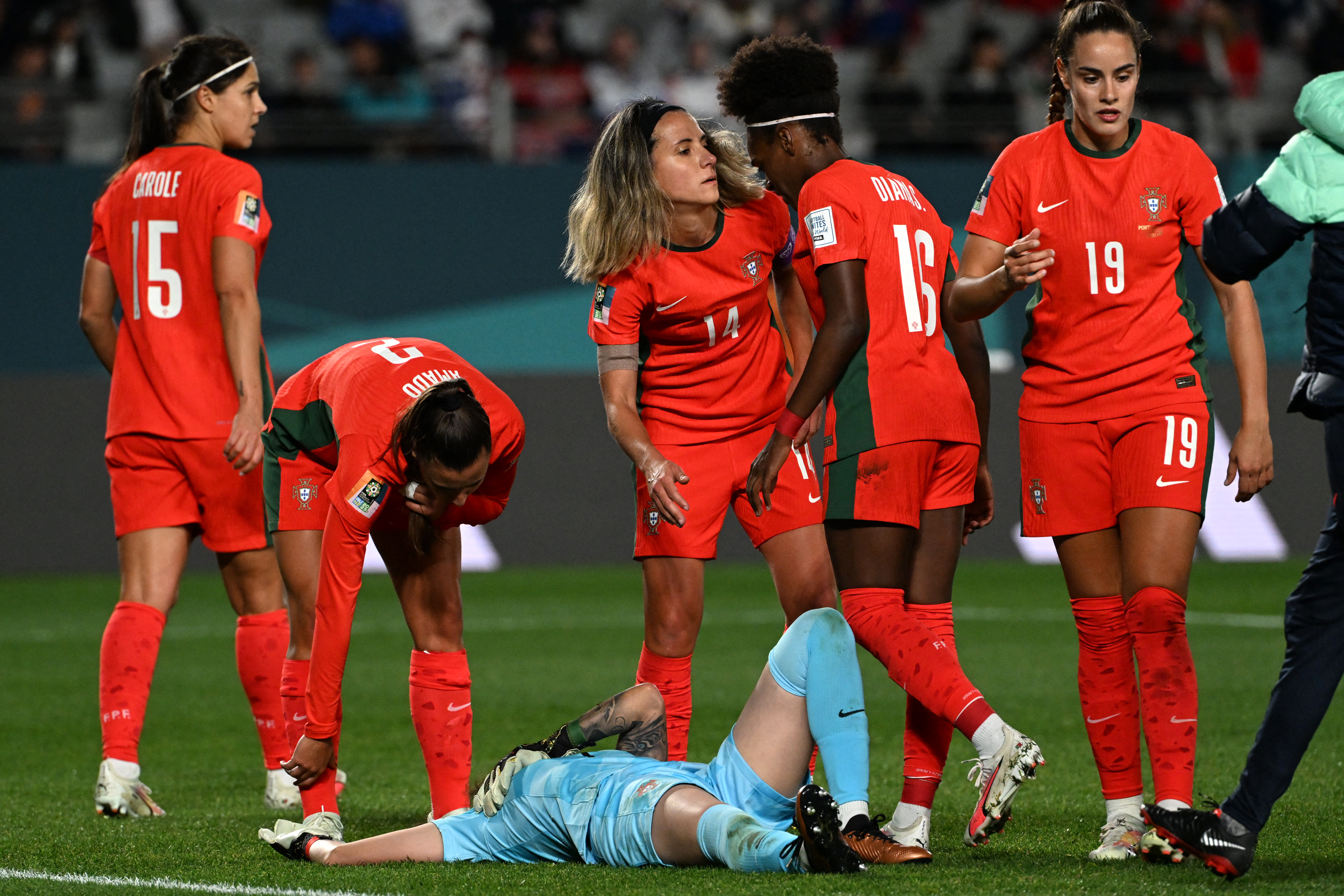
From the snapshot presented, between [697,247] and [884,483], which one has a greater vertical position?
[697,247]

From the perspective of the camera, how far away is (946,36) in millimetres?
16234

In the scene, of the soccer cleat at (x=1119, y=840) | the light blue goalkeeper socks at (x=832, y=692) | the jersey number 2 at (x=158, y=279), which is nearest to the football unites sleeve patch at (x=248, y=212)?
the jersey number 2 at (x=158, y=279)

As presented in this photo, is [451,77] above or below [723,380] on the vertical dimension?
above

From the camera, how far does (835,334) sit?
4180 millimetres

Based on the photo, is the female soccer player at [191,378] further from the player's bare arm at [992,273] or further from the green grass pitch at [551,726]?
the player's bare arm at [992,273]

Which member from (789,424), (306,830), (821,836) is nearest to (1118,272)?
(789,424)

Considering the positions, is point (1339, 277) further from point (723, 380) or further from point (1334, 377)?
point (723, 380)

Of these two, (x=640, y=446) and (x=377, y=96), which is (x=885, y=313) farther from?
(x=377, y=96)

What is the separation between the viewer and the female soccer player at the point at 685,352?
4645mm

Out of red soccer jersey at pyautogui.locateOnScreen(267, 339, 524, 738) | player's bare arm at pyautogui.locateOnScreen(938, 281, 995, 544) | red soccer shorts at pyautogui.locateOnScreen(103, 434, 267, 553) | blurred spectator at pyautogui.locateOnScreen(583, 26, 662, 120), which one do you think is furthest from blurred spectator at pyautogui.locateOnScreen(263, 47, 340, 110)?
player's bare arm at pyautogui.locateOnScreen(938, 281, 995, 544)

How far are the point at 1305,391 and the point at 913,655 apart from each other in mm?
1154

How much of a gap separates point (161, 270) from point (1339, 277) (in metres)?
3.78

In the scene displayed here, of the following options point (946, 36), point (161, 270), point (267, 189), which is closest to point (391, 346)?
point (161, 270)

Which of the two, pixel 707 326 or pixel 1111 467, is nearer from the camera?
pixel 1111 467
